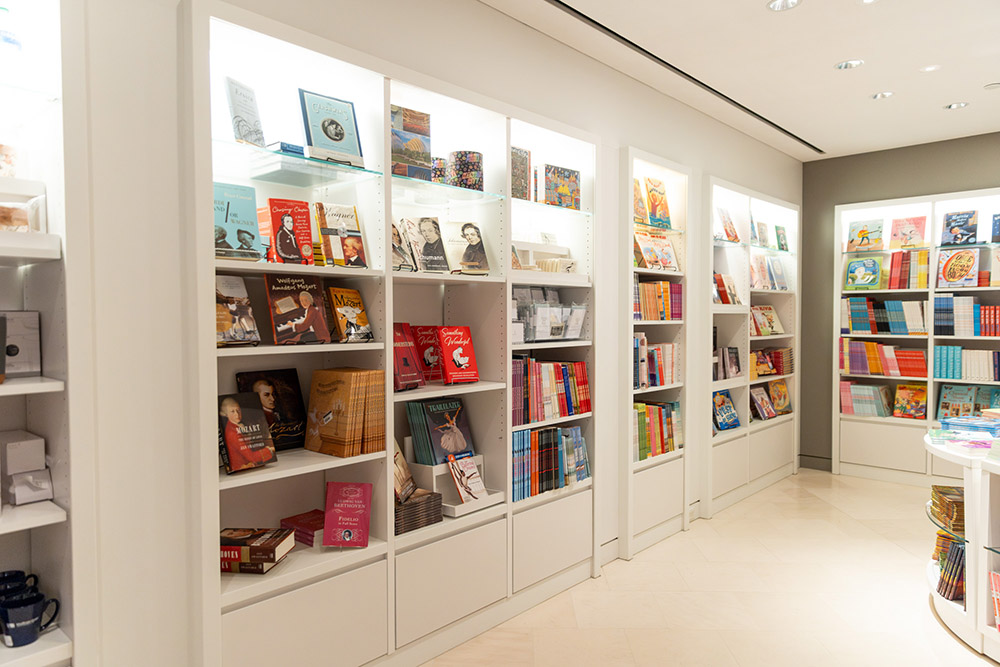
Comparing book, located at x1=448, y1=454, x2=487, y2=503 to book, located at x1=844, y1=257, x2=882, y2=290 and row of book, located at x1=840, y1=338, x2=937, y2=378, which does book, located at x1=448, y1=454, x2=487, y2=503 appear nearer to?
row of book, located at x1=840, y1=338, x2=937, y2=378

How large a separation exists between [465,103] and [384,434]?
147 cm

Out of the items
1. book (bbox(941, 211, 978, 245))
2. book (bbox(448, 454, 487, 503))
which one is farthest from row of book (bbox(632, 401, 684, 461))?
book (bbox(941, 211, 978, 245))

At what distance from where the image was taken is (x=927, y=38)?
3.39 m

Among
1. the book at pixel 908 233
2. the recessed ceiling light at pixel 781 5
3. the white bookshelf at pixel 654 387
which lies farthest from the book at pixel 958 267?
the recessed ceiling light at pixel 781 5

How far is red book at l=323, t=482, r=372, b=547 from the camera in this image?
2381mm

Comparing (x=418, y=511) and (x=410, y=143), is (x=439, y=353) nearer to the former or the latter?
(x=418, y=511)

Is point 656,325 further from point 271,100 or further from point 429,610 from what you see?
point 271,100

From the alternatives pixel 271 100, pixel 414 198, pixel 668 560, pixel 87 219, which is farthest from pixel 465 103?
pixel 668 560

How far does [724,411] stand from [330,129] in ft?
12.2

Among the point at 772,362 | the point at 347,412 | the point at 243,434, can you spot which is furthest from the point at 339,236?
the point at 772,362

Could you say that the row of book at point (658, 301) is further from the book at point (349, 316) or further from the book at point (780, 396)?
the book at point (780, 396)

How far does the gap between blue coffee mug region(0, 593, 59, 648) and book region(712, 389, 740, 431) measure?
13.5ft

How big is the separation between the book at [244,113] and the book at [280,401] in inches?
33.1

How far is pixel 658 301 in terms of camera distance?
13.3 ft
